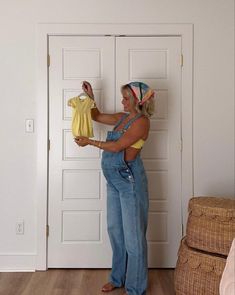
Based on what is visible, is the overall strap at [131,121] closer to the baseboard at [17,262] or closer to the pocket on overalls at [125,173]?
the pocket on overalls at [125,173]

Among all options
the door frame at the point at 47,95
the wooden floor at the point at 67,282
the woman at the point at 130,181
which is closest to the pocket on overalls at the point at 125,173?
the woman at the point at 130,181

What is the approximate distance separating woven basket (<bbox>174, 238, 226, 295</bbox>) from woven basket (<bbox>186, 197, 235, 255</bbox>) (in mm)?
52

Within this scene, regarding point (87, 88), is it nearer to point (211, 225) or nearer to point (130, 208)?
point (130, 208)

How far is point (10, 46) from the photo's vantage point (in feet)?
9.75

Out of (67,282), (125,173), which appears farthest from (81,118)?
(67,282)

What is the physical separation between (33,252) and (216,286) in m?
1.57

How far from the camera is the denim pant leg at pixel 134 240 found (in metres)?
2.44

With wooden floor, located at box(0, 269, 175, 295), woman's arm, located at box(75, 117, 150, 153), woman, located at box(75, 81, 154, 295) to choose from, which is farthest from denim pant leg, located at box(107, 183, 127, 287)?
woman's arm, located at box(75, 117, 150, 153)

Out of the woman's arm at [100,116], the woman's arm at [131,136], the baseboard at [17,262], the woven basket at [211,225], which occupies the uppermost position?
the woman's arm at [100,116]

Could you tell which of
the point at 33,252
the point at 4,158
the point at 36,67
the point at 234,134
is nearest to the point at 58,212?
the point at 33,252

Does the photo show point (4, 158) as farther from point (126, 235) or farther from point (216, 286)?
point (216, 286)

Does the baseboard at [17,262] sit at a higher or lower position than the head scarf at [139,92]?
lower

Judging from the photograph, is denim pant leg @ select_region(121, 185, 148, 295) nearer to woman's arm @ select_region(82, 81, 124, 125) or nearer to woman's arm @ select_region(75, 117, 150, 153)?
woman's arm @ select_region(75, 117, 150, 153)

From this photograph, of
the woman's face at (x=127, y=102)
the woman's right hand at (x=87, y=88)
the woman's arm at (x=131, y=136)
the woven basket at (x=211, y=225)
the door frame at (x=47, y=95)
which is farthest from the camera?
the door frame at (x=47, y=95)
